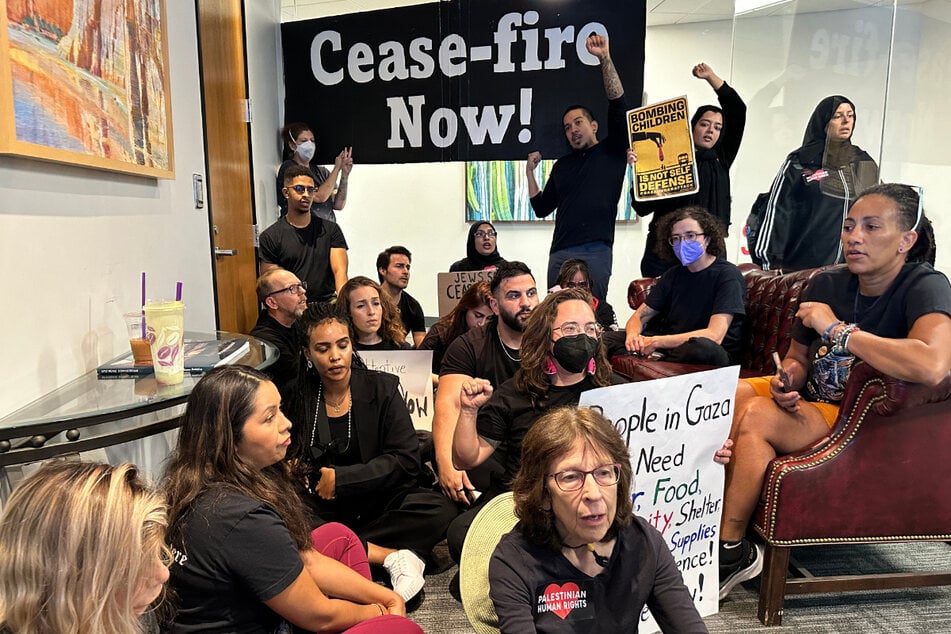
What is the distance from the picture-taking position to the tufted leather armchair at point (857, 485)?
2.13 metres

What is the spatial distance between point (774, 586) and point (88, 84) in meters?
2.77

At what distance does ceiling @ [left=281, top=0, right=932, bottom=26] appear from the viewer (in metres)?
4.96

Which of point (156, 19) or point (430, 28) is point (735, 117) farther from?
point (156, 19)

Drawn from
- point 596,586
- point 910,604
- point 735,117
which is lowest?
point 910,604

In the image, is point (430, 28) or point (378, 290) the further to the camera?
point (430, 28)

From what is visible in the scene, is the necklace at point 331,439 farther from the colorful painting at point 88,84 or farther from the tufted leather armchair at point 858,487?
the tufted leather armchair at point 858,487

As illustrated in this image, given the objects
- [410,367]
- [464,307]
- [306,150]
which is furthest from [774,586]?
[306,150]

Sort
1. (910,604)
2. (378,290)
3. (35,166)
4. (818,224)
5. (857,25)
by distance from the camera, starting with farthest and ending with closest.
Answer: (857,25), (818,224), (378,290), (910,604), (35,166)

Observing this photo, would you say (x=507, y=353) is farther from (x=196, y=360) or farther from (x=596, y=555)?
(x=596, y=555)

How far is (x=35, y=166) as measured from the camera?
71.6 inches

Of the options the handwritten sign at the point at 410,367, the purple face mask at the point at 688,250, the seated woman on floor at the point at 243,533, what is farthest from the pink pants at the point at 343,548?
the purple face mask at the point at 688,250

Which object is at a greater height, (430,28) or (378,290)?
(430,28)

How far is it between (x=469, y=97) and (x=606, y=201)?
1188mm

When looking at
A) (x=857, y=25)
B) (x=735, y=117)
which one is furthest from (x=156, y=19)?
(x=857, y=25)
